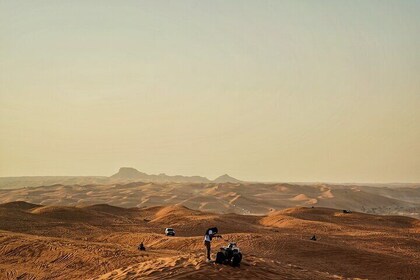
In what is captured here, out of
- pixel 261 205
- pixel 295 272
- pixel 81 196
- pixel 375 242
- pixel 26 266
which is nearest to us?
pixel 295 272

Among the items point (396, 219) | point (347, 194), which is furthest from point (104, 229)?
point (347, 194)

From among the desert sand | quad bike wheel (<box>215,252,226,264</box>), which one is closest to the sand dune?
the desert sand

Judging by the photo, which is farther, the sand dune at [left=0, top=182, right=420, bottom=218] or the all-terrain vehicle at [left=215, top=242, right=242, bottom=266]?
the sand dune at [left=0, top=182, right=420, bottom=218]

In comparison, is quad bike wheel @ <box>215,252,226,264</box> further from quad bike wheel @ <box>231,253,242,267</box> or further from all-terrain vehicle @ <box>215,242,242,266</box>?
quad bike wheel @ <box>231,253,242,267</box>

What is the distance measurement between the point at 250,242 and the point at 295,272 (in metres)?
13.8

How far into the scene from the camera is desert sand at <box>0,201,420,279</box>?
18156 mm

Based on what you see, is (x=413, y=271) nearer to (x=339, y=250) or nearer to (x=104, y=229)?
(x=339, y=250)

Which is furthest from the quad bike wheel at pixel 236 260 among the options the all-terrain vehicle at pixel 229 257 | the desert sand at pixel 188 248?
the desert sand at pixel 188 248

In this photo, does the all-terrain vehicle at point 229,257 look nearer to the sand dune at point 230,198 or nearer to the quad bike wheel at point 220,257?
the quad bike wheel at point 220,257

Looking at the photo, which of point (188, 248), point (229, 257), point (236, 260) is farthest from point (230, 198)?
point (236, 260)

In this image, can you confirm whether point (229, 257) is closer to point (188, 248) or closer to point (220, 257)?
point (220, 257)

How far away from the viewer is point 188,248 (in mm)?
30453

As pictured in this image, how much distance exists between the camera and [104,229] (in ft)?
141

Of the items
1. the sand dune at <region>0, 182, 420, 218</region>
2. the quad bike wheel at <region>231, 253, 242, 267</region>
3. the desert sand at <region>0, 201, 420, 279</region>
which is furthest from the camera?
the sand dune at <region>0, 182, 420, 218</region>
